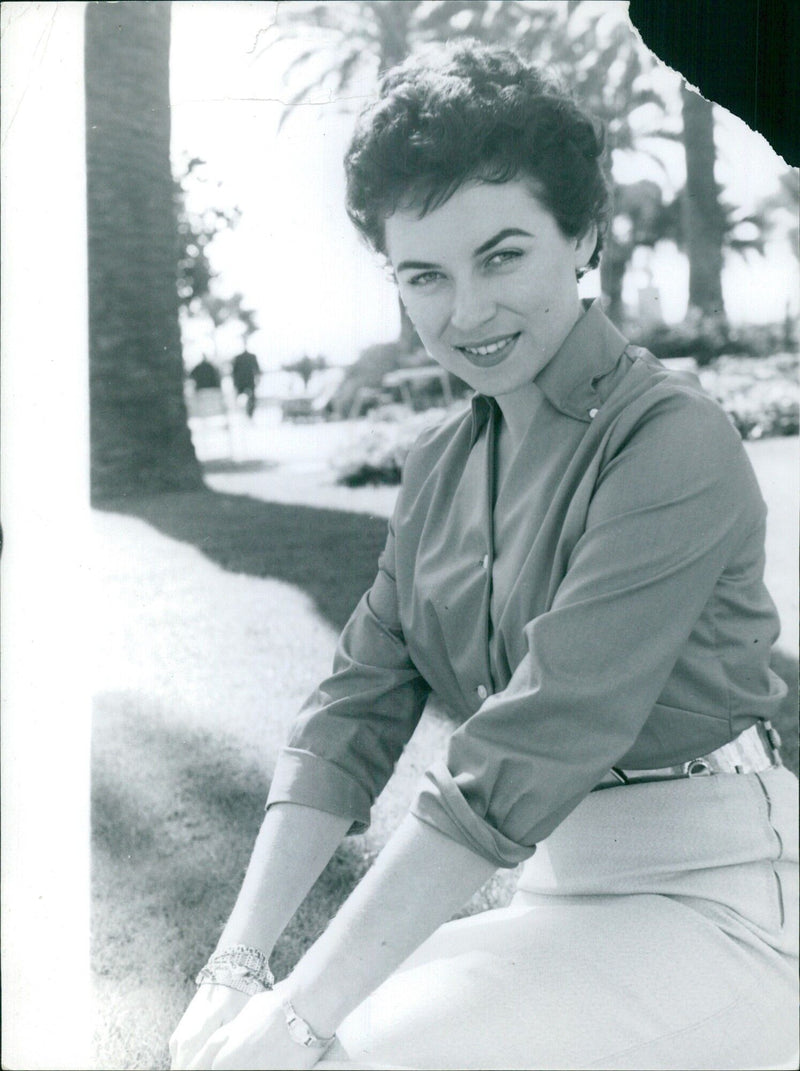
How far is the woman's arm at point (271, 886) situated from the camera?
1.50m

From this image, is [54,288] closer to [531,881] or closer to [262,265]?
[262,265]

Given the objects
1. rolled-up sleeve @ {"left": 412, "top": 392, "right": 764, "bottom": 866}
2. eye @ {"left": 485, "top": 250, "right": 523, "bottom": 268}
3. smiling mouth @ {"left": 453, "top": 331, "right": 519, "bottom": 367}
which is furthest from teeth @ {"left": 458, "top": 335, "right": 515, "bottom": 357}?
rolled-up sleeve @ {"left": 412, "top": 392, "right": 764, "bottom": 866}

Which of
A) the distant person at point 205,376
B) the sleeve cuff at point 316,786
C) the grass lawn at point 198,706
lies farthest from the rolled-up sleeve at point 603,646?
the distant person at point 205,376

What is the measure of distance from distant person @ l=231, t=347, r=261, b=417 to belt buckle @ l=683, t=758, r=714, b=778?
919mm

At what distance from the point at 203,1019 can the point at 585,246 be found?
47.4 inches

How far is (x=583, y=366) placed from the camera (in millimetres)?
1567

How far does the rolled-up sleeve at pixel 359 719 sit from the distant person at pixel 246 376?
0.33 m

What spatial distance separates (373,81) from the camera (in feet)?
5.66

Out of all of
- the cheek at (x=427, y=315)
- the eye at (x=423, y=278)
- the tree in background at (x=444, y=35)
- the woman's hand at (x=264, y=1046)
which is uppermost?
the tree in background at (x=444, y=35)

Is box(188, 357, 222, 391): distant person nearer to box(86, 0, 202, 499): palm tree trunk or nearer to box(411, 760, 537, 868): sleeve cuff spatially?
box(86, 0, 202, 499): palm tree trunk

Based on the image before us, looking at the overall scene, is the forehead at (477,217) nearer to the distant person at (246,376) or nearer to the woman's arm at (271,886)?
the distant person at (246,376)

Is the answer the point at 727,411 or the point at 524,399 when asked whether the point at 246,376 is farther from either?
the point at 727,411

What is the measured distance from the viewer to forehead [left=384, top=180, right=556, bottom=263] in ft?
5.05

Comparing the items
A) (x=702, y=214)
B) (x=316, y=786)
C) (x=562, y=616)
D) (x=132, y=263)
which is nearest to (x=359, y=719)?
(x=316, y=786)
